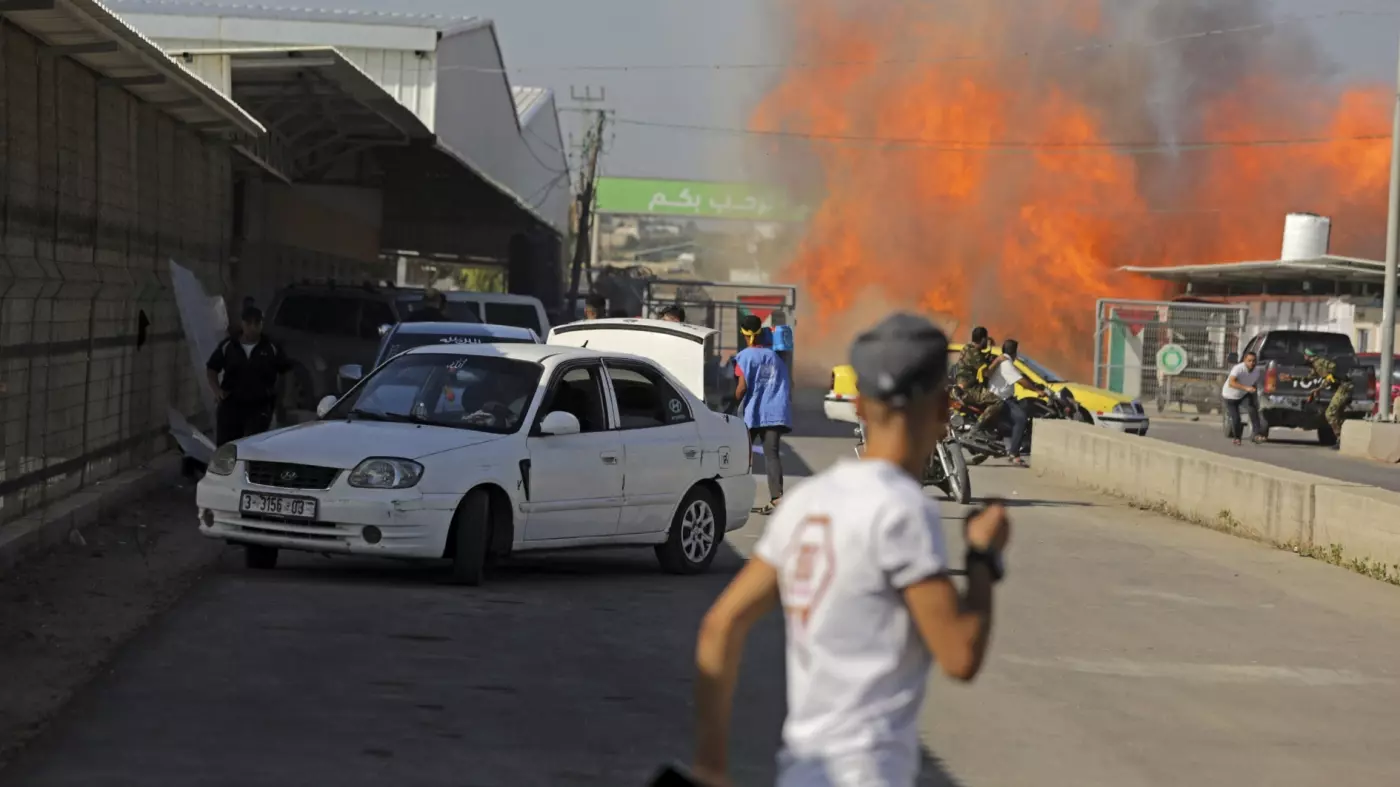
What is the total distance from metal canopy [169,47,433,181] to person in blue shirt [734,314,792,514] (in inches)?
286

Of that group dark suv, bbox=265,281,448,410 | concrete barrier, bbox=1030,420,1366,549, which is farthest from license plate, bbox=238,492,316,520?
dark suv, bbox=265,281,448,410

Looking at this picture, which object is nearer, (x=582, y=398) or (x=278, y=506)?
(x=278, y=506)

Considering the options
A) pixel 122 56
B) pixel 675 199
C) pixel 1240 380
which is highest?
pixel 675 199

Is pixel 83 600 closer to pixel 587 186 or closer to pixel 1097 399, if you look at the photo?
pixel 1097 399

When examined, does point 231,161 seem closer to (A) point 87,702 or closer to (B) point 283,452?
(B) point 283,452

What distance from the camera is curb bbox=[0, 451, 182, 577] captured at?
1204cm

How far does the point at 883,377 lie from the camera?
3.57 meters

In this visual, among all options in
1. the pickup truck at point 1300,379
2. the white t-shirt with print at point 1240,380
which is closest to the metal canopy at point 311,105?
the white t-shirt with print at point 1240,380

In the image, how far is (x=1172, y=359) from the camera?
44906 millimetres

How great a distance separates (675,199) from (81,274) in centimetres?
10612

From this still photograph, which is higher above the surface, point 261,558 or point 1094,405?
point 1094,405

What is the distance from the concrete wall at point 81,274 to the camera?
41.9 ft

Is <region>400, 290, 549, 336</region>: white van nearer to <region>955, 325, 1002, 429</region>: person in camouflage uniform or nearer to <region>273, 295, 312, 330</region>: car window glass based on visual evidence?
<region>273, 295, 312, 330</region>: car window glass

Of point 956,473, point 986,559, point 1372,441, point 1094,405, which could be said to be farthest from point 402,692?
point 1372,441
